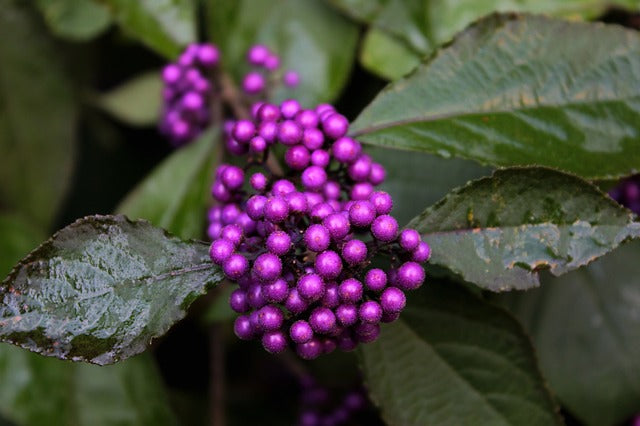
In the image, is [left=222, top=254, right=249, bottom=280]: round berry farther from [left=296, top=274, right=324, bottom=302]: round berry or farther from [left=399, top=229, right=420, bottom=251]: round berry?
[left=399, top=229, right=420, bottom=251]: round berry

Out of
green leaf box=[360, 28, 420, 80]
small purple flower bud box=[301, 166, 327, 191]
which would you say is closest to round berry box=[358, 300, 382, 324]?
small purple flower bud box=[301, 166, 327, 191]

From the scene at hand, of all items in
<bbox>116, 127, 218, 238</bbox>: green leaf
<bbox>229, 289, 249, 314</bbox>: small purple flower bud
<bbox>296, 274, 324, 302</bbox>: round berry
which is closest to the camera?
<bbox>296, 274, 324, 302</bbox>: round berry

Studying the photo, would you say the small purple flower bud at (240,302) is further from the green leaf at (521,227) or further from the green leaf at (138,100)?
the green leaf at (138,100)

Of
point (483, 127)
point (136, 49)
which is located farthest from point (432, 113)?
point (136, 49)

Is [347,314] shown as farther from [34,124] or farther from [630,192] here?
[34,124]

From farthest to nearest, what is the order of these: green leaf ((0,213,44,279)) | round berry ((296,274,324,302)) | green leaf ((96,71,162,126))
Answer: green leaf ((96,71,162,126)) → green leaf ((0,213,44,279)) → round berry ((296,274,324,302))

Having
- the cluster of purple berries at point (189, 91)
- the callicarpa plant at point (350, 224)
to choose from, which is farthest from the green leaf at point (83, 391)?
the cluster of purple berries at point (189, 91)
